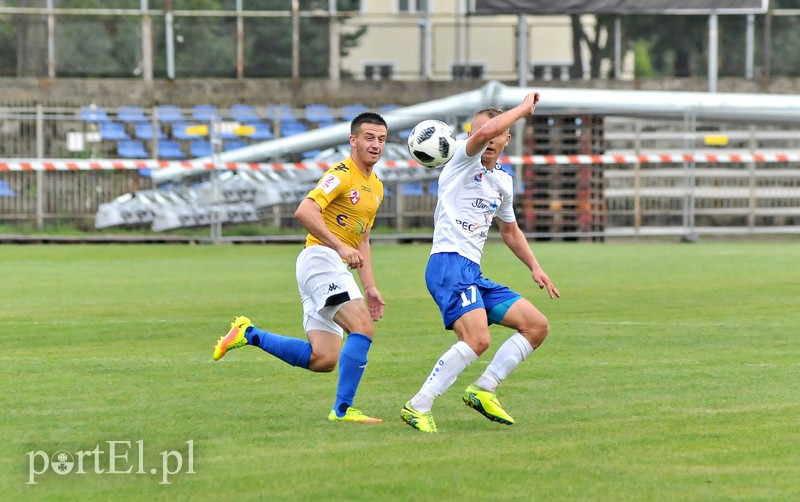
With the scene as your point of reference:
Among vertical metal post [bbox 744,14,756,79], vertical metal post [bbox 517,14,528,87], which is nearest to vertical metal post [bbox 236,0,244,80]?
vertical metal post [bbox 517,14,528,87]

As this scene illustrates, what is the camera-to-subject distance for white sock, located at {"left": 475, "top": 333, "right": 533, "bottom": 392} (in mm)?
7945

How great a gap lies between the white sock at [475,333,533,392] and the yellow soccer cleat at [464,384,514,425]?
0.35 ft

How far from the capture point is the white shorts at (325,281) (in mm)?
8055

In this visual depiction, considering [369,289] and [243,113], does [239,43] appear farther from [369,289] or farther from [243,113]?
[369,289]

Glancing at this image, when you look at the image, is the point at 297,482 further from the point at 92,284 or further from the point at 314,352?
the point at 92,284

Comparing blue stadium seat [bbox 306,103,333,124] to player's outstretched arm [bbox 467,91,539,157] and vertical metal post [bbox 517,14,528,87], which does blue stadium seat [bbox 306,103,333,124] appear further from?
player's outstretched arm [bbox 467,91,539,157]

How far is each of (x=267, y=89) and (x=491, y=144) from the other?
24727 millimetres

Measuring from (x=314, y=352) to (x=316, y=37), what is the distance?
93.4ft

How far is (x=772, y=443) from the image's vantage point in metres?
7.12

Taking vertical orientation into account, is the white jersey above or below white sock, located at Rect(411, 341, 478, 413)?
above

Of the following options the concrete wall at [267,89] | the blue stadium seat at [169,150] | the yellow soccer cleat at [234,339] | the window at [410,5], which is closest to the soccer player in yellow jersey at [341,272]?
the yellow soccer cleat at [234,339]

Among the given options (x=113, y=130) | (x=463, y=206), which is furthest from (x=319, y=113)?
(x=463, y=206)

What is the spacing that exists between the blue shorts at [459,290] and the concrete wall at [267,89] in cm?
2289

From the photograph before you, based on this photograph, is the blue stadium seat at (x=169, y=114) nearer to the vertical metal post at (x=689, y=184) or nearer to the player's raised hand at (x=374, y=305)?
the vertical metal post at (x=689, y=184)
